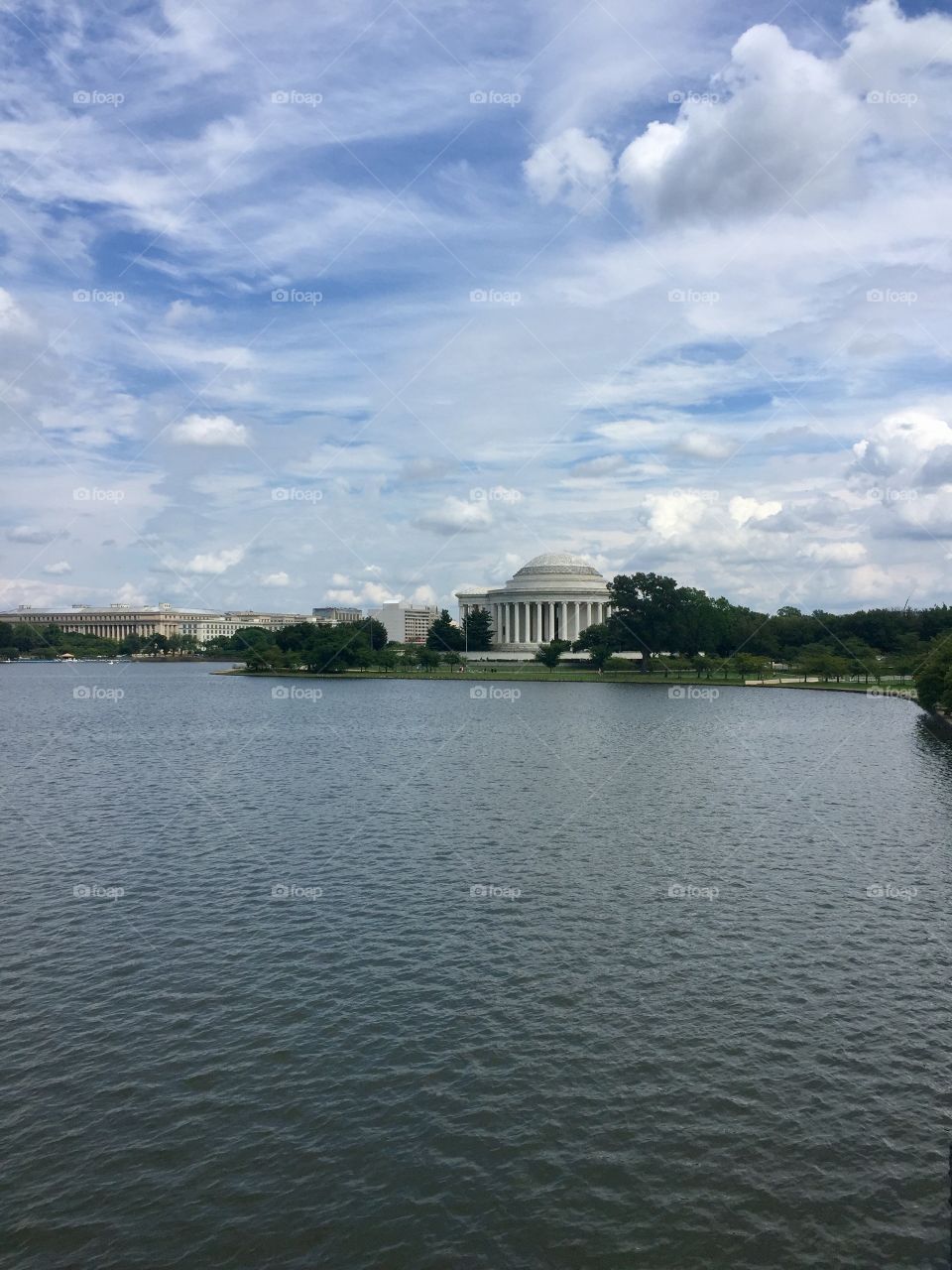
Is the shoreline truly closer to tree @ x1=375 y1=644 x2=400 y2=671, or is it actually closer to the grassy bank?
the grassy bank

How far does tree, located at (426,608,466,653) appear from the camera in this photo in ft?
602

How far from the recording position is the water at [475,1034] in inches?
486

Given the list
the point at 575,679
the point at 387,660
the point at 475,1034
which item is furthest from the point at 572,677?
the point at 475,1034

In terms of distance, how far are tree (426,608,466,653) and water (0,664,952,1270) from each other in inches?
5677

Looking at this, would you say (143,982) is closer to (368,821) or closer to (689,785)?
(368,821)

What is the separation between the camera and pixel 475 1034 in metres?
17.2

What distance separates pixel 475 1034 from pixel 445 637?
167121 mm

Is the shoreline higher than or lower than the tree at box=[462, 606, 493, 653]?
lower

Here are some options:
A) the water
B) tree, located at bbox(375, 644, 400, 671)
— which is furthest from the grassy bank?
the water

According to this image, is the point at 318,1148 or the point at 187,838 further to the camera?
the point at 187,838

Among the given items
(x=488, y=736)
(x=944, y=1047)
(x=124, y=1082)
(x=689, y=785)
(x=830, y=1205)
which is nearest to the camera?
(x=830, y=1205)

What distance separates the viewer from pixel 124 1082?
617 inches

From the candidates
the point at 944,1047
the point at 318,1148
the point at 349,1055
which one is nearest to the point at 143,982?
the point at 349,1055

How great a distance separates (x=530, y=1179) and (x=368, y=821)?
22.0m
